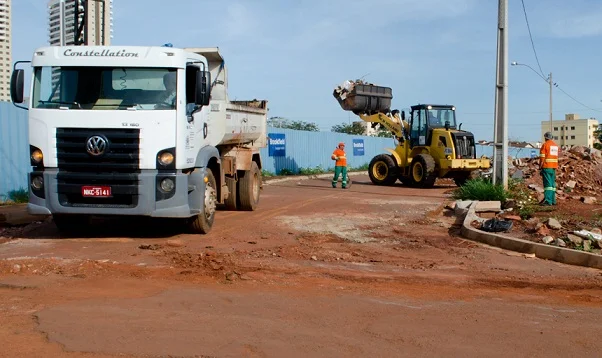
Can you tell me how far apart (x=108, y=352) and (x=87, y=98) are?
18.2 ft

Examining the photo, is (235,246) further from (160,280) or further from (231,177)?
(231,177)

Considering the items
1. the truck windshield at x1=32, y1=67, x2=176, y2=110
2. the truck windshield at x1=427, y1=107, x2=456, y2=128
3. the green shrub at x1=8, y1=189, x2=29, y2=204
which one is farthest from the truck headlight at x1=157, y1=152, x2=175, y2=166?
the truck windshield at x1=427, y1=107, x2=456, y2=128

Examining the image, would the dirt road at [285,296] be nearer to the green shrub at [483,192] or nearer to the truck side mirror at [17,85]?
the truck side mirror at [17,85]

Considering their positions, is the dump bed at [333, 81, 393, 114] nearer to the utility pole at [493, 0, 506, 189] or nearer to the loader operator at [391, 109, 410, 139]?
the loader operator at [391, 109, 410, 139]

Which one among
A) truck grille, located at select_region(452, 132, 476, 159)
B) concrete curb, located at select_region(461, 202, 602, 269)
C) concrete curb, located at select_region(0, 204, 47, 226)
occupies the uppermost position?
truck grille, located at select_region(452, 132, 476, 159)

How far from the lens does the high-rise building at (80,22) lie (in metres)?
15.4

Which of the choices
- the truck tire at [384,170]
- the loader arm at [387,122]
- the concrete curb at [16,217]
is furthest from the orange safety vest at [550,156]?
the concrete curb at [16,217]

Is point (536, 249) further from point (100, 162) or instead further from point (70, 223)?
point (70, 223)

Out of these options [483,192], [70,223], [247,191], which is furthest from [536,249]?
[70,223]

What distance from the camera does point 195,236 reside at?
33.8ft

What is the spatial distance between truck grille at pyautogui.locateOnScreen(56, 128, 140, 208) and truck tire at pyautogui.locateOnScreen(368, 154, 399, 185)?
1572 centimetres

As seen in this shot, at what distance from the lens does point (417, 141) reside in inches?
906

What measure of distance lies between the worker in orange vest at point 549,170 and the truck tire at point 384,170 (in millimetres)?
9182

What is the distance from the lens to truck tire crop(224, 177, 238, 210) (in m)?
13.4
